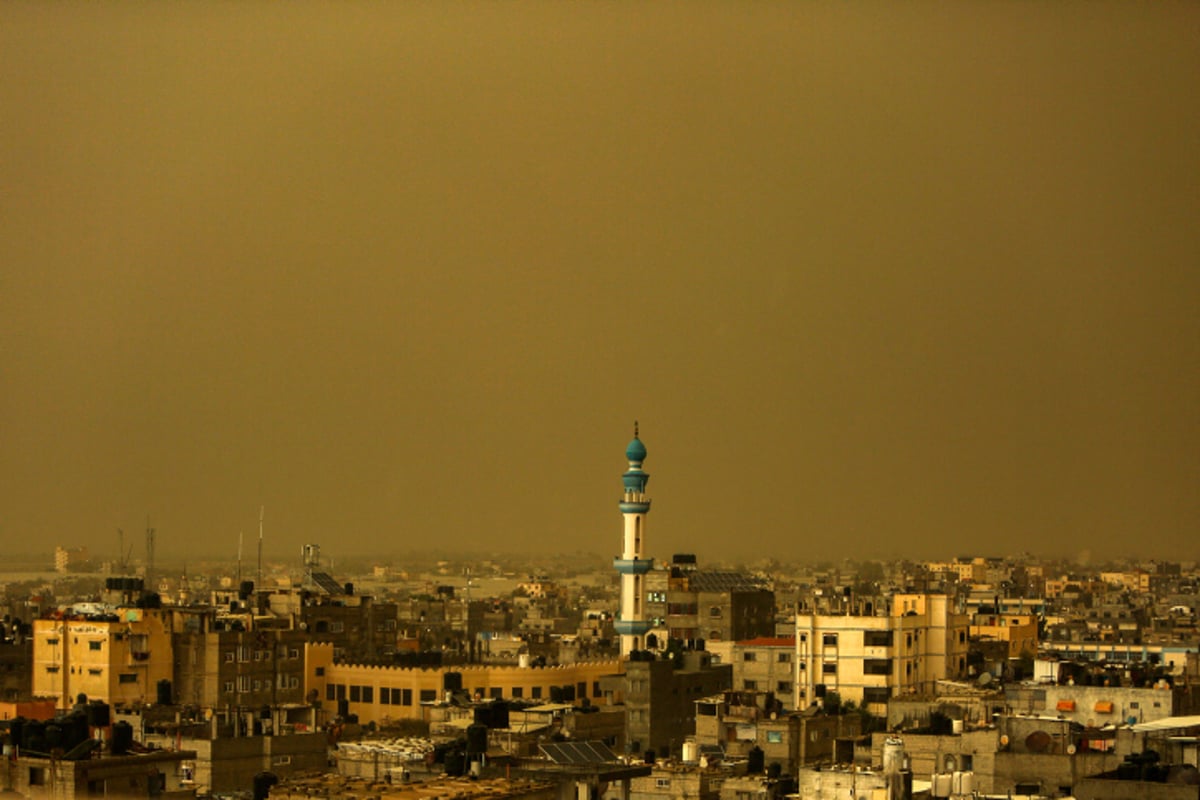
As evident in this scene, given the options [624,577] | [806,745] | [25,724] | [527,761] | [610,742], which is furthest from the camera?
[624,577]

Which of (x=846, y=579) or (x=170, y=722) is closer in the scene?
(x=170, y=722)

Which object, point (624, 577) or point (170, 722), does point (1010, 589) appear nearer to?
point (624, 577)

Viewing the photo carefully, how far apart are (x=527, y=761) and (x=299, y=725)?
10.8 ft

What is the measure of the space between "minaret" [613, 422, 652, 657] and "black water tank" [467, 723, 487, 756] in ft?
38.4

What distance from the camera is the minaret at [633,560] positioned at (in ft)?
85.8

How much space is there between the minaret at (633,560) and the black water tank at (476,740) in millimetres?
11694

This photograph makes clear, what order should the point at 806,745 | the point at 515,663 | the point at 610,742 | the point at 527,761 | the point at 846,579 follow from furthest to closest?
the point at 846,579 < the point at 515,663 < the point at 610,742 < the point at 806,745 < the point at 527,761

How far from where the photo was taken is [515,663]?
24.3 metres

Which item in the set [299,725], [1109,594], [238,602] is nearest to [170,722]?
[299,725]

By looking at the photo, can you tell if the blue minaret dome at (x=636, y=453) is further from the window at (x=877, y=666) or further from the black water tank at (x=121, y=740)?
the black water tank at (x=121, y=740)

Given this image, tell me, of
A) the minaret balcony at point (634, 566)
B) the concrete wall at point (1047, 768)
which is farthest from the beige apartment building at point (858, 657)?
the concrete wall at point (1047, 768)

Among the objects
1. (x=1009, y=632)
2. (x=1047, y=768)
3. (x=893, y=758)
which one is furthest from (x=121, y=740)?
(x=1009, y=632)

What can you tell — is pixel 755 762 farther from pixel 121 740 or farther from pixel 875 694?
pixel 875 694

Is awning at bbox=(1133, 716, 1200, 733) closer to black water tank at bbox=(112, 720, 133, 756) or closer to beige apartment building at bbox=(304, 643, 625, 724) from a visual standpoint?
black water tank at bbox=(112, 720, 133, 756)
